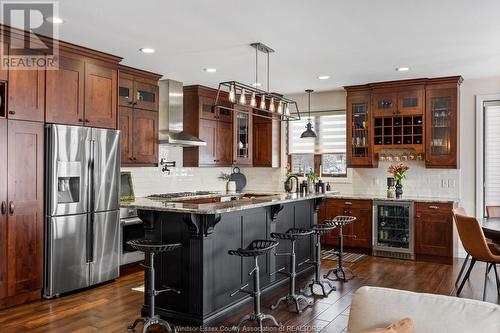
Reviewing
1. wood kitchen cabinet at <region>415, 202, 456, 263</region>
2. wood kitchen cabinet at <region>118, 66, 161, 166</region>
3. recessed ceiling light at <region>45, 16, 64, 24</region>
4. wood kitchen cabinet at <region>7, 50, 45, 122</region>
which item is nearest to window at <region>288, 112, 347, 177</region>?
wood kitchen cabinet at <region>415, 202, 456, 263</region>

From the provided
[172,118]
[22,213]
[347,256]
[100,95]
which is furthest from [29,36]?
[347,256]

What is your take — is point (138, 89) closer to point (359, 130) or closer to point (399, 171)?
point (359, 130)

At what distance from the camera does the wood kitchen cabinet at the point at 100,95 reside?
15.9ft

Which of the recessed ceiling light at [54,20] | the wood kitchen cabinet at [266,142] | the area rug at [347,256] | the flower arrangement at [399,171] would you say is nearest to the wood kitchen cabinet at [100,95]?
the recessed ceiling light at [54,20]

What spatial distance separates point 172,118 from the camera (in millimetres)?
6453

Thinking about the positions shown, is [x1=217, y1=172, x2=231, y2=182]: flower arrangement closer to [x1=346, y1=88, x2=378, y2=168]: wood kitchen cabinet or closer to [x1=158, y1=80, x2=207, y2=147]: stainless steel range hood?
[x1=158, y1=80, x2=207, y2=147]: stainless steel range hood

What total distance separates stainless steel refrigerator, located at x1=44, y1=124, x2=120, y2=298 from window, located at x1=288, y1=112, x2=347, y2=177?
3.93 m

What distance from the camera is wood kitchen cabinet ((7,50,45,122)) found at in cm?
411

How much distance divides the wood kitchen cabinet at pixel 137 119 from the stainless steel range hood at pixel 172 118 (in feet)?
0.49

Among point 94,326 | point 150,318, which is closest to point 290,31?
point 150,318

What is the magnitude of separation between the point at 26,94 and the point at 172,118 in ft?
8.08

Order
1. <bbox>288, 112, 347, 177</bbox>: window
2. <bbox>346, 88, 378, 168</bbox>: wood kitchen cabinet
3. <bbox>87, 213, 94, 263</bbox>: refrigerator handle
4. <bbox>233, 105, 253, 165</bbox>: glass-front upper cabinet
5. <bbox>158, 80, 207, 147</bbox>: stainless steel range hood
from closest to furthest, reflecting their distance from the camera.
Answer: <bbox>87, 213, 94, 263</bbox>: refrigerator handle → <bbox>158, 80, 207, 147</bbox>: stainless steel range hood → <bbox>346, 88, 378, 168</bbox>: wood kitchen cabinet → <bbox>288, 112, 347, 177</bbox>: window → <bbox>233, 105, 253, 165</bbox>: glass-front upper cabinet

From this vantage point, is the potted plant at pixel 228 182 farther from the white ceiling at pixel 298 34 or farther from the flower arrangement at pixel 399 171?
the flower arrangement at pixel 399 171

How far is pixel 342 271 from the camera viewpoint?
17.2 ft
